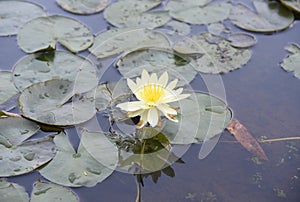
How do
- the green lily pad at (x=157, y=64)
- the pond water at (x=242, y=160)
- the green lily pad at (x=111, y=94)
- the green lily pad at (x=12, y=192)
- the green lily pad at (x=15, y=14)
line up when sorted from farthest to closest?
the green lily pad at (x=15, y=14) → the green lily pad at (x=157, y=64) → the green lily pad at (x=111, y=94) → the pond water at (x=242, y=160) → the green lily pad at (x=12, y=192)

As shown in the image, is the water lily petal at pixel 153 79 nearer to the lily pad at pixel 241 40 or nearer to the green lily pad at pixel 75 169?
the green lily pad at pixel 75 169

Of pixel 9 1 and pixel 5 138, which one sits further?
pixel 9 1

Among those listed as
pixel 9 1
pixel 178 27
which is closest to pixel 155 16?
pixel 178 27

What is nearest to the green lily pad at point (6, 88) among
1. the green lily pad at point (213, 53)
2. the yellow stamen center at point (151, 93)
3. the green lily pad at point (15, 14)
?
the green lily pad at point (15, 14)

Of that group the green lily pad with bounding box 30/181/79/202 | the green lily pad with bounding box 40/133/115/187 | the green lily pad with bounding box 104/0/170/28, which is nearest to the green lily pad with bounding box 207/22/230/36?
the green lily pad with bounding box 104/0/170/28

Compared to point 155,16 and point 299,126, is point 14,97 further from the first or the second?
point 299,126

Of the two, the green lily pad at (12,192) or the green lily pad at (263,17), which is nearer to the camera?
the green lily pad at (12,192)
